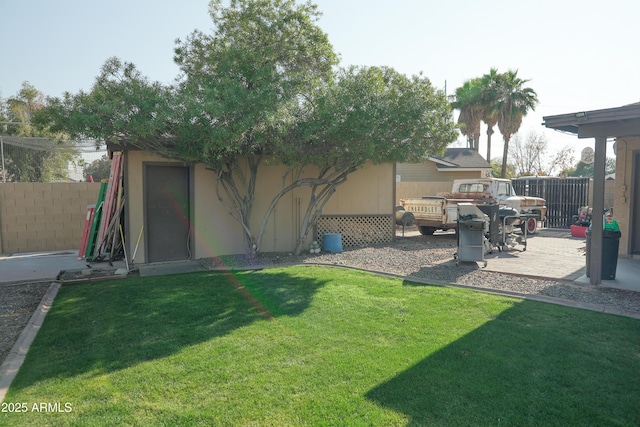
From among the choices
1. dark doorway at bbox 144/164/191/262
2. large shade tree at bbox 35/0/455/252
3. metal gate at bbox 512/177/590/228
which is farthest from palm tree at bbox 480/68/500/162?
dark doorway at bbox 144/164/191/262

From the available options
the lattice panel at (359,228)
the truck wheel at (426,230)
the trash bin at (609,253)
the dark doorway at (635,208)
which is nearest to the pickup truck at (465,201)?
the truck wheel at (426,230)

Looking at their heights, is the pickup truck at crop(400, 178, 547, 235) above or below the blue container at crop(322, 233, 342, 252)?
above

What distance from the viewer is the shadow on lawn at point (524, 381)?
311 centimetres

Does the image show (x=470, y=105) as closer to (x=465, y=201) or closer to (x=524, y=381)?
(x=465, y=201)

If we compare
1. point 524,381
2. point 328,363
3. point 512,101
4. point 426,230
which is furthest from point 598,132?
point 512,101

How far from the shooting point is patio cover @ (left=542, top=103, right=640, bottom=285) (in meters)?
6.54

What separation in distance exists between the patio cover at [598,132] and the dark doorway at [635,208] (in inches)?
137

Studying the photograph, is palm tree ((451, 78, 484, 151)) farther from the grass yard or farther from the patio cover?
the grass yard

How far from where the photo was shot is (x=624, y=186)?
9.70 m

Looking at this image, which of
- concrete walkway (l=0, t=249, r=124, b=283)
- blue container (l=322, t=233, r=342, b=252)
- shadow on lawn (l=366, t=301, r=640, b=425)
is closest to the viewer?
shadow on lawn (l=366, t=301, r=640, b=425)

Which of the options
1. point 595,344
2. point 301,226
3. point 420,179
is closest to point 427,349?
point 595,344

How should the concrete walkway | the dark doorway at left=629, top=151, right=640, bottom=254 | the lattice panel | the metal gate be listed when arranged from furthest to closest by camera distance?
the metal gate < the lattice panel < the dark doorway at left=629, top=151, right=640, bottom=254 < the concrete walkway

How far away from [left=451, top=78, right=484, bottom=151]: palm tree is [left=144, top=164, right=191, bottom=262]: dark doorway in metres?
20.3

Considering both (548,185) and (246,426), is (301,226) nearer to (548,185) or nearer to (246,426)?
(246,426)
